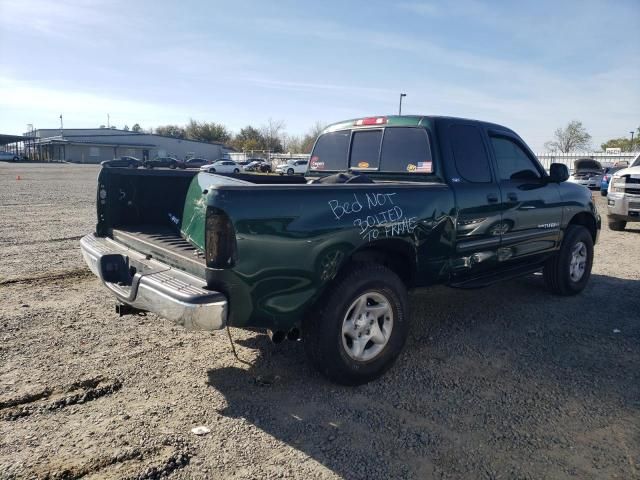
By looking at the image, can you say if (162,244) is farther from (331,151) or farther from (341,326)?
(331,151)

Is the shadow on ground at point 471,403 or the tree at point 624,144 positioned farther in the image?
the tree at point 624,144

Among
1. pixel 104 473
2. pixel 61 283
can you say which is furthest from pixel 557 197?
pixel 61 283

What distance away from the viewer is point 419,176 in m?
4.55

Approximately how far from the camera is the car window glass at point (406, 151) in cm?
454

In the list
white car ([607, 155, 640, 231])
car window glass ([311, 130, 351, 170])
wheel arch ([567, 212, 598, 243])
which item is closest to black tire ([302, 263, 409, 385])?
car window glass ([311, 130, 351, 170])

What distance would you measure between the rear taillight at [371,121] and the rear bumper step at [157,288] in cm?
252

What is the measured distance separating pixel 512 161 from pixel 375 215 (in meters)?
2.42

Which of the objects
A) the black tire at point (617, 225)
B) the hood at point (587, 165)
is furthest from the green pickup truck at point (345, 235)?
the hood at point (587, 165)

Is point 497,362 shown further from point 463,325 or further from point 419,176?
point 419,176

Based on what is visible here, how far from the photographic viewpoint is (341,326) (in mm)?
3492

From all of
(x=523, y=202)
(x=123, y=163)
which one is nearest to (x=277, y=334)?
(x=123, y=163)

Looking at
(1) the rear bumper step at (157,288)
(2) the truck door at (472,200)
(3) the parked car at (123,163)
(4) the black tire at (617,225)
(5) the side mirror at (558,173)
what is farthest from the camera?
(4) the black tire at (617,225)

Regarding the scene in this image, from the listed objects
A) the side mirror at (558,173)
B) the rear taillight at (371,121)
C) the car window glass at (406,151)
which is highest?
the rear taillight at (371,121)

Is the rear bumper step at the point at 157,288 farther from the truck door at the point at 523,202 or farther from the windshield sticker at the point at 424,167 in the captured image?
the truck door at the point at 523,202
